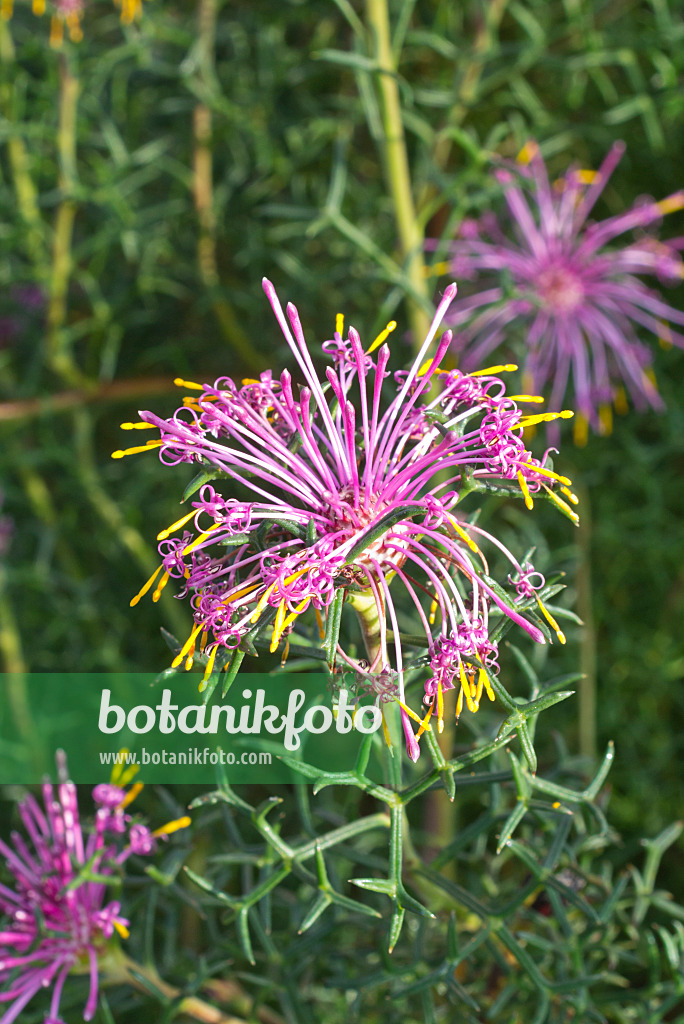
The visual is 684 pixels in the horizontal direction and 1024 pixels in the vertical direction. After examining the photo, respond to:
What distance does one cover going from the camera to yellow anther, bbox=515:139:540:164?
2.84ft

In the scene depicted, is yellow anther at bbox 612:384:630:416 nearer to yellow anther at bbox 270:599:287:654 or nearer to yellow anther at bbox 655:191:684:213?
yellow anther at bbox 655:191:684:213

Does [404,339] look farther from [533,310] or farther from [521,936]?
[521,936]

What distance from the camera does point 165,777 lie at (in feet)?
1.84

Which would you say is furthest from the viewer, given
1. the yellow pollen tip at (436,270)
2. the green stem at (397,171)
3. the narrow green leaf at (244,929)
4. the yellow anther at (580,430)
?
the yellow anther at (580,430)

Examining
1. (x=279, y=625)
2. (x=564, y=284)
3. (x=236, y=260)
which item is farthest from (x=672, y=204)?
(x=279, y=625)

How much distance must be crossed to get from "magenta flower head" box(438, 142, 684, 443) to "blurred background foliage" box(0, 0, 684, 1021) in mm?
47

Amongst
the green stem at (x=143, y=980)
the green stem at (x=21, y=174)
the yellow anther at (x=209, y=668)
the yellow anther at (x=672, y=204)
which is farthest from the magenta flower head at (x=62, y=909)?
the yellow anther at (x=672, y=204)

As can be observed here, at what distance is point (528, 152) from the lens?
89 cm

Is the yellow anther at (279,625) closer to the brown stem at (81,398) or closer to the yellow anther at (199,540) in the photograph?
the yellow anther at (199,540)

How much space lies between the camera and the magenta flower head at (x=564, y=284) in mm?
905

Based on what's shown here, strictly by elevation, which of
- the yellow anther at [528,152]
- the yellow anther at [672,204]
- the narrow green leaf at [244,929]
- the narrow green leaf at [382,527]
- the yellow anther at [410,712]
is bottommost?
the narrow green leaf at [244,929]

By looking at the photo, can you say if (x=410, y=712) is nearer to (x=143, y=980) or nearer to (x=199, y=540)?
(x=199, y=540)

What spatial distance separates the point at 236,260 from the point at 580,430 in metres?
0.46

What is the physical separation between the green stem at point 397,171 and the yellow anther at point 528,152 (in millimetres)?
155
